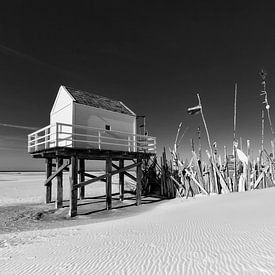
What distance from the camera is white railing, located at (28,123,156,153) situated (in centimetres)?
1199

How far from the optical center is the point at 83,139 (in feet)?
43.3

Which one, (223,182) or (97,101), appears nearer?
(223,182)

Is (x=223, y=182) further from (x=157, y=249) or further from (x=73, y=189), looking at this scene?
(x=157, y=249)

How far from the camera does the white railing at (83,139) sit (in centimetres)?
1199

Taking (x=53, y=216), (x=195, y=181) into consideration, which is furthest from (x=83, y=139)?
(x=195, y=181)

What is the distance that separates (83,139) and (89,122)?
3.46 ft

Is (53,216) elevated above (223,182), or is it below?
below

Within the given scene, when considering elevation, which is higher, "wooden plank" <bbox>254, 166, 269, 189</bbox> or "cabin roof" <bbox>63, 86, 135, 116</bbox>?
"cabin roof" <bbox>63, 86, 135, 116</bbox>

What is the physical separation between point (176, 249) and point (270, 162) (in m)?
13.1

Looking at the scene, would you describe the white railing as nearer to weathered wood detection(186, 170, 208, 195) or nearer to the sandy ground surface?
weathered wood detection(186, 170, 208, 195)

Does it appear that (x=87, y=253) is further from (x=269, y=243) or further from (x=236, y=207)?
(x=236, y=207)

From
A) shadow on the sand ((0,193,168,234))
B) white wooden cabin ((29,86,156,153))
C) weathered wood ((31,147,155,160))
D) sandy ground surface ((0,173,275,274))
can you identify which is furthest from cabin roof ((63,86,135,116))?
sandy ground surface ((0,173,275,274))

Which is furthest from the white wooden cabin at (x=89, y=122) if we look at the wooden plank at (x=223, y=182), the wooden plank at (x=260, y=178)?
the wooden plank at (x=260, y=178)

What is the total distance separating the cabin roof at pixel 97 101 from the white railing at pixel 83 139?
1.55 m
